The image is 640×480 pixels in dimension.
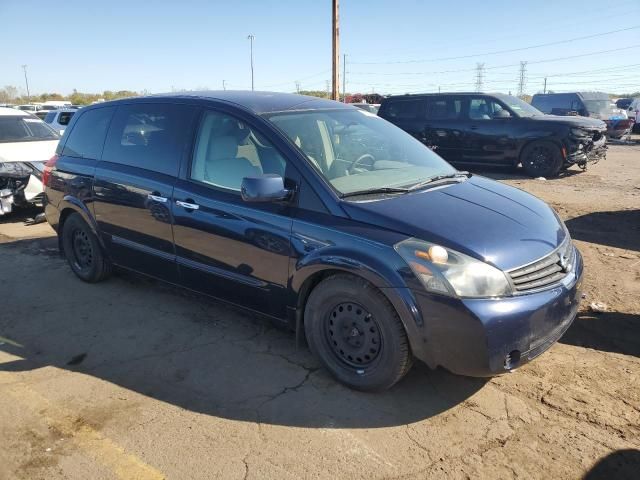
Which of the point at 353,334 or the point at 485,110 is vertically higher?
the point at 485,110

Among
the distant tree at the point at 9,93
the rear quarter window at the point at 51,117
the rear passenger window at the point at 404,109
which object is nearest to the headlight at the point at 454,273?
the rear passenger window at the point at 404,109

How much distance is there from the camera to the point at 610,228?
6.82 meters

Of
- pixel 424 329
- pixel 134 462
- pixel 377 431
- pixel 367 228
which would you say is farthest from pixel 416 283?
pixel 134 462

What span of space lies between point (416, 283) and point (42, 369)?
2653mm

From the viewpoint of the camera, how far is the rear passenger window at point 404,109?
12625 millimetres

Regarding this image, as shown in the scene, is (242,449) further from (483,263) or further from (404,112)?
(404,112)

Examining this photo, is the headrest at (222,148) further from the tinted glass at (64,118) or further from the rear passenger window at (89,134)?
the tinted glass at (64,118)

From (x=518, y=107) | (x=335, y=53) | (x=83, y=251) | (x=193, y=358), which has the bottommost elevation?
(x=193, y=358)

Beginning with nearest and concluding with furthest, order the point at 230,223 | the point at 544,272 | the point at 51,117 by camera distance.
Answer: the point at 544,272, the point at 230,223, the point at 51,117

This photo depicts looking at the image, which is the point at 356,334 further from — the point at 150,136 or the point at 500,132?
the point at 500,132

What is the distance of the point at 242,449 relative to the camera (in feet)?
8.71

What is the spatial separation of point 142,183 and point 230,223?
3.55ft

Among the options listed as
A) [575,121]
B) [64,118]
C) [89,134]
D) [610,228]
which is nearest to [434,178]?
[89,134]

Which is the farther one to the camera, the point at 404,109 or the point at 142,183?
the point at 404,109
